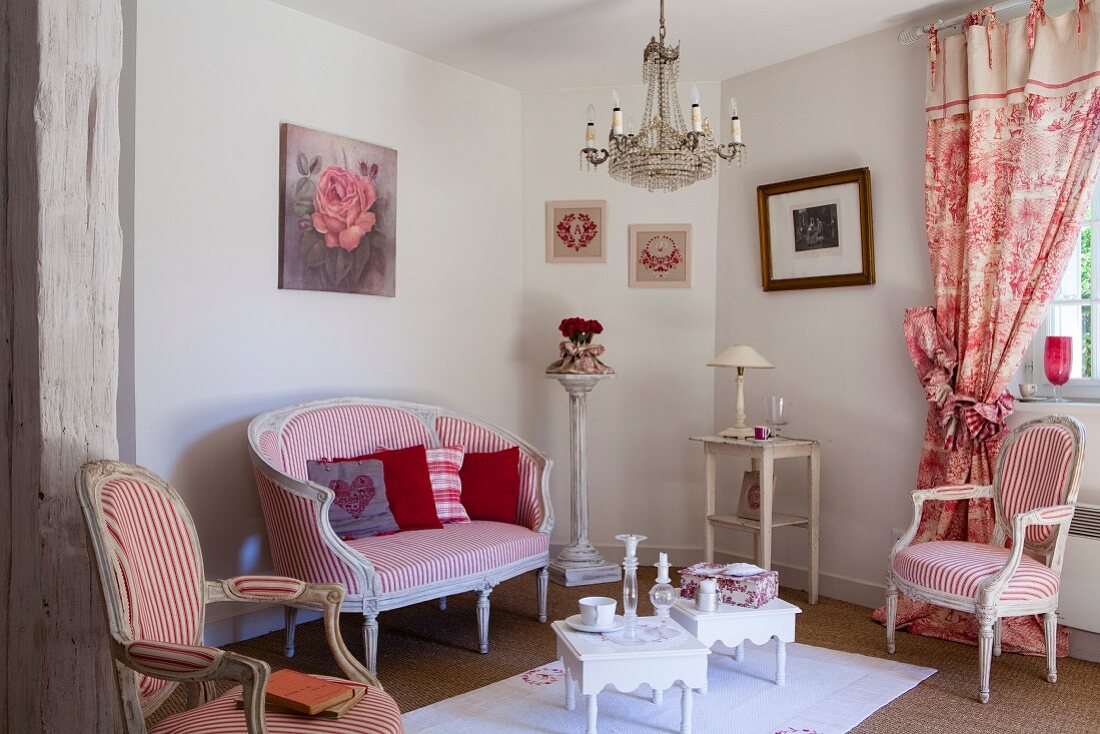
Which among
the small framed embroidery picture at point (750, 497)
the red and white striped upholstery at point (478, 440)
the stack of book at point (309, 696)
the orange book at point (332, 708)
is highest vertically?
the red and white striped upholstery at point (478, 440)

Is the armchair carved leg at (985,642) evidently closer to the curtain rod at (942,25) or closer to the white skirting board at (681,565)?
the white skirting board at (681,565)

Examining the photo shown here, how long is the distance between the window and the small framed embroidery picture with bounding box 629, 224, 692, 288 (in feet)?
6.32

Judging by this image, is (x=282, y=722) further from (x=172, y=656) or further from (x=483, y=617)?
(x=483, y=617)

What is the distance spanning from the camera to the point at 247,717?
6.18 ft

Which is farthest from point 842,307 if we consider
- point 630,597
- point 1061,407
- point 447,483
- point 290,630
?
point 290,630

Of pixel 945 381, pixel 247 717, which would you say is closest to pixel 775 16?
pixel 945 381

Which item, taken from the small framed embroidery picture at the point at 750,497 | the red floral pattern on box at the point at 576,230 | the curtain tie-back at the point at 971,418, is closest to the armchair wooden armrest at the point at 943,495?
the curtain tie-back at the point at 971,418

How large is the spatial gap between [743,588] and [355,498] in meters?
1.64

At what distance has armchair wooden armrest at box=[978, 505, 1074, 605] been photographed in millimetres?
3248

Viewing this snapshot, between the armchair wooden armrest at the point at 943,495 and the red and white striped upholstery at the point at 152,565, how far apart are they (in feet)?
9.15

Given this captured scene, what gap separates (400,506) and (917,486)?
2.41m

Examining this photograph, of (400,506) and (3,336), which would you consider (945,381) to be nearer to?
(400,506)

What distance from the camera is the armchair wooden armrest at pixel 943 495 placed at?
3.81 meters

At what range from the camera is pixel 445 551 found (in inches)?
144
